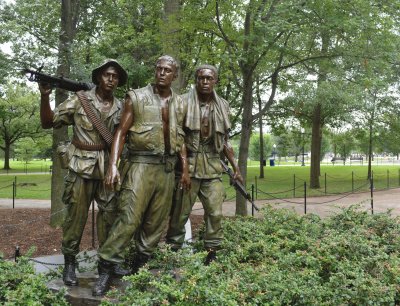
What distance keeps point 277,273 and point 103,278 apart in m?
1.71

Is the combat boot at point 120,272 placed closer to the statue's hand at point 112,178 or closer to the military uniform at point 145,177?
the military uniform at point 145,177

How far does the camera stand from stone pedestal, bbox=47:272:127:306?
13.7 feet

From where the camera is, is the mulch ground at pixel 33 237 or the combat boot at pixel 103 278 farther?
the mulch ground at pixel 33 237

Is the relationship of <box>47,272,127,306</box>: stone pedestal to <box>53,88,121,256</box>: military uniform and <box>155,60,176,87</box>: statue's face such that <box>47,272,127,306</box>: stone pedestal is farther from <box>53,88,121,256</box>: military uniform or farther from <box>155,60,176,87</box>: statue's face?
<box>155,60,176,87</box>: statue's face

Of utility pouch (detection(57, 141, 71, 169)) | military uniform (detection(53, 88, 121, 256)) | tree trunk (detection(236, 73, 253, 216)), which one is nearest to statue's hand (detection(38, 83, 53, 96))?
military uniform (detection(53, 88, 121, 256))

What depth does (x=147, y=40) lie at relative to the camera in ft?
38.3

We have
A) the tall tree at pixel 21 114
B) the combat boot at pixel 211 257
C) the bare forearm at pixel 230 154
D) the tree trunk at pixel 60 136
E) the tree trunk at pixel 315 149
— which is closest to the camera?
the combat boot at pixel 211 257

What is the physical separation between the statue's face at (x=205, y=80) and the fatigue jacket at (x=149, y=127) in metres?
0.56

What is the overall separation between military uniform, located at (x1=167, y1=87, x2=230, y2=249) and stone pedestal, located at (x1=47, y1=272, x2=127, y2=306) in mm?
765

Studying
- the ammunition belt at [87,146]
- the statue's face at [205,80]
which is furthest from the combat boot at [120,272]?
the statue's face at [205,80]

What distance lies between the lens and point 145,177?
14.6ft

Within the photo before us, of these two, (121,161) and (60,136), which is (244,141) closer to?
(60,136)

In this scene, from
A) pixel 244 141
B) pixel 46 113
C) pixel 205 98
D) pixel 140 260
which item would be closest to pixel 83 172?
pixel 46 113

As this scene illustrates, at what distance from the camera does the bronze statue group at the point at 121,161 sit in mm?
4379
